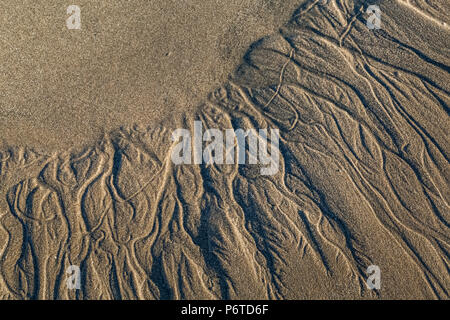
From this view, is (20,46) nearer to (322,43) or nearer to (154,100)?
(154,100)

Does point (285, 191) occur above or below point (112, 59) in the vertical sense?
below

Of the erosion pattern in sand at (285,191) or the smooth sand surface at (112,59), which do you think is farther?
the smooth sand surface at (112,59)

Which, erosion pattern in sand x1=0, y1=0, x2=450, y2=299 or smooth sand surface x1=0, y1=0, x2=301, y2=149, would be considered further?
smooth sand surface x1=0, y1=0, x2=301, y2=149

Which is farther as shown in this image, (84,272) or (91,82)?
(91,82)

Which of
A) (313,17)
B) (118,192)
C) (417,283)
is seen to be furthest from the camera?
(313,17)

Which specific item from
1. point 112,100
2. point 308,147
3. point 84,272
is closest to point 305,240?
point 308,147

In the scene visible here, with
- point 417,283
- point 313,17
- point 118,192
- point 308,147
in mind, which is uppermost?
point 313,17

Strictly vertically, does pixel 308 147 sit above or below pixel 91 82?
below

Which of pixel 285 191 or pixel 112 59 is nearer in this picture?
pixel 285 191
